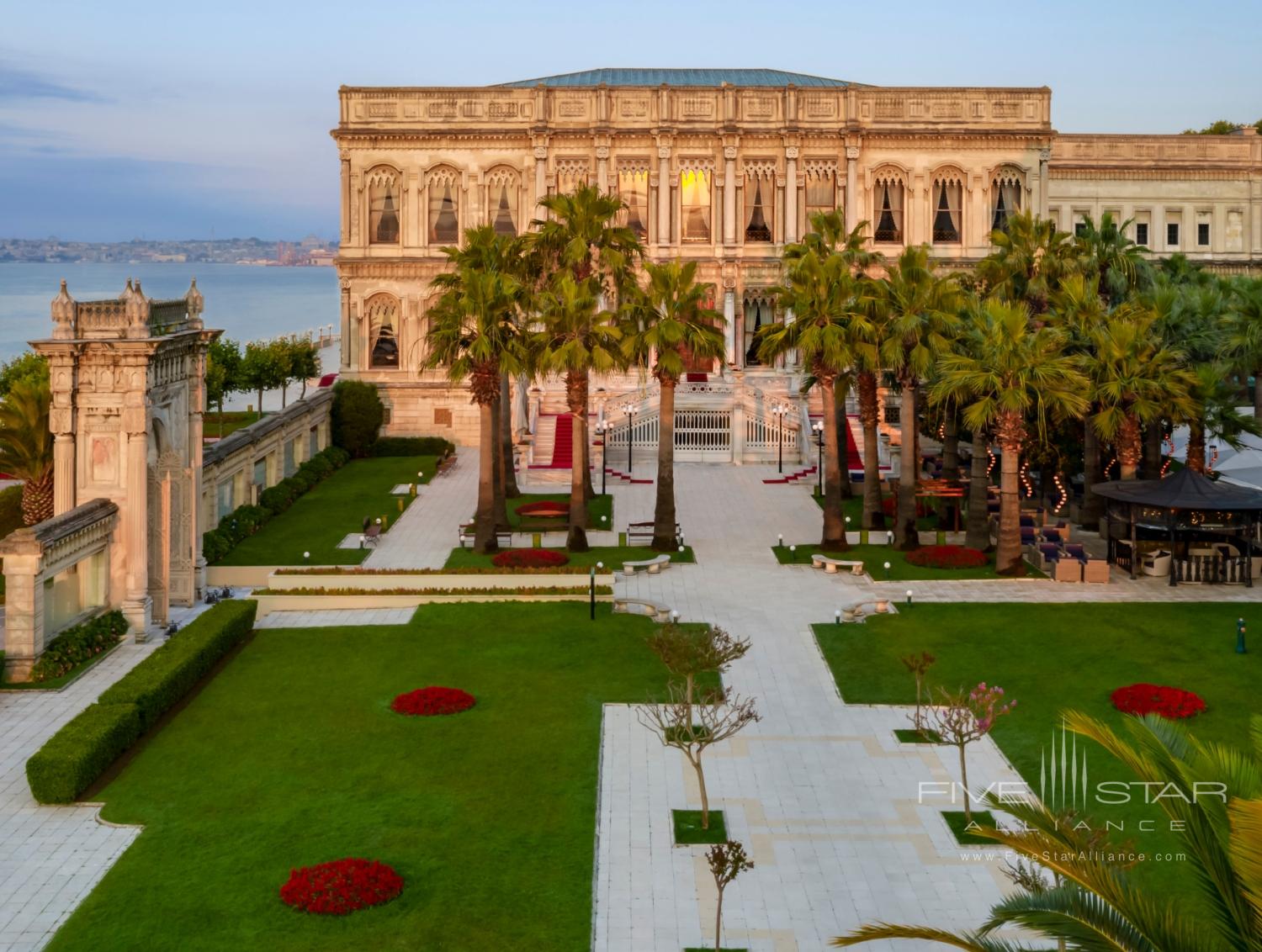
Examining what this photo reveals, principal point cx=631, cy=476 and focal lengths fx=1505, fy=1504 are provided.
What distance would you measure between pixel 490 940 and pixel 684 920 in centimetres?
250

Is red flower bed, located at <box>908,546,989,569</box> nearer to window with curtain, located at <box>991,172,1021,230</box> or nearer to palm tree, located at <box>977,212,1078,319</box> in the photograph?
palm tree, located at <box>977,212,1078,319</box>

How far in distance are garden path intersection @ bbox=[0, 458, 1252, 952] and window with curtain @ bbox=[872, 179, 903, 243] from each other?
36942 millimetres

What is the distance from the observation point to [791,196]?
70750 millimetres

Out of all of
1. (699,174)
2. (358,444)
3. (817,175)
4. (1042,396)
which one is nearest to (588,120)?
(699,174)

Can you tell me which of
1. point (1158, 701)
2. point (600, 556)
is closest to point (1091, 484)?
point (600, 556)

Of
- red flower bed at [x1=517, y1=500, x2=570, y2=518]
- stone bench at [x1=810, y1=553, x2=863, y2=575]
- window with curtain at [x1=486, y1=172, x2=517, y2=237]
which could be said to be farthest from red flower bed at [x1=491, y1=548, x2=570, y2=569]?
window with curtain at [x1=486, y1=172, x2=517, y2=237]

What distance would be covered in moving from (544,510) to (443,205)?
27.4 m

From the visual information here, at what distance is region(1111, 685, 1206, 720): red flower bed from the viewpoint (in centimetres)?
2772

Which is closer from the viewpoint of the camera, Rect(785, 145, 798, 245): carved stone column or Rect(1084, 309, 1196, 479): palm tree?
Rect(1084, 309, 1196, 479): palm tree

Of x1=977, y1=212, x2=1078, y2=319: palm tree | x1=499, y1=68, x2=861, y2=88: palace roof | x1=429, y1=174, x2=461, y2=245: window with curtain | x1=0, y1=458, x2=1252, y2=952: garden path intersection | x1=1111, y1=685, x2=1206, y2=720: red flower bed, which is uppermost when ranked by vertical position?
x1=499, y1=68, x2=861, y2=88: palace roof

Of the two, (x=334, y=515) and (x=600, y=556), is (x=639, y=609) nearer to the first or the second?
(x=600, y=556)

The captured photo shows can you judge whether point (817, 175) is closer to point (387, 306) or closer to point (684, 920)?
point (387, 306)

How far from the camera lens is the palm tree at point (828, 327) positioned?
42.6 m

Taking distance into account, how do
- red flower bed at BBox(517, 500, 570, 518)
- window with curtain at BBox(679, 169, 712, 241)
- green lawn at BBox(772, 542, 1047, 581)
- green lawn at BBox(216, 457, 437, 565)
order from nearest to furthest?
green lawn at BBox(772, 542, 1047, 581) → green lawn at BBox(216, 457, 437, 565) → red flower bed at BBox(517, 500, 570, 518) → window with curtain at BBox(679, 169, 712, 241)
